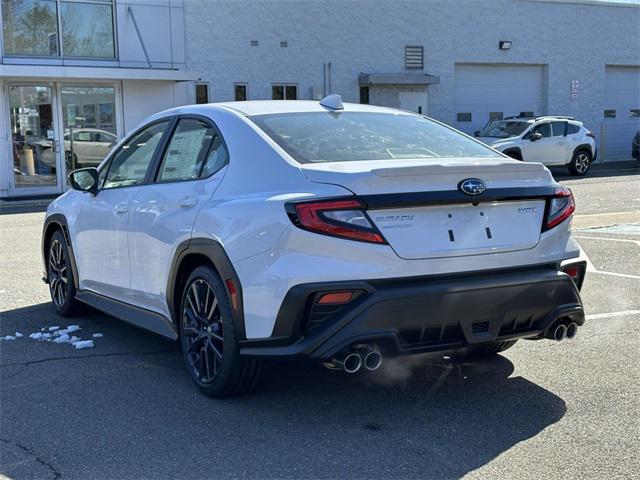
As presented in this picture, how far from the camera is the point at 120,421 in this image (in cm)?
419

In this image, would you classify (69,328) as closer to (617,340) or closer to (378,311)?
(378,311)

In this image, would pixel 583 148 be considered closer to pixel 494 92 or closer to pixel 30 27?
pixel 494 92

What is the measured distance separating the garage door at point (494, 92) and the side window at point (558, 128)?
404 centimetres

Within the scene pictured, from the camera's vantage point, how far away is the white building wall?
2212 cm

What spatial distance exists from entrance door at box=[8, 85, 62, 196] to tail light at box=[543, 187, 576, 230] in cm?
1699

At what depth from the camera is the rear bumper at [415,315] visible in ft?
12.4

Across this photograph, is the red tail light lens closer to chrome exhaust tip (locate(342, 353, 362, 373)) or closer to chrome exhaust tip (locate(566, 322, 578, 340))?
chrome exhaust tip (locate(342, 353, 362, 373))

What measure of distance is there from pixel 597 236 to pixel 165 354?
729 centimetres

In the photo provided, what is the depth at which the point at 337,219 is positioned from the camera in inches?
150

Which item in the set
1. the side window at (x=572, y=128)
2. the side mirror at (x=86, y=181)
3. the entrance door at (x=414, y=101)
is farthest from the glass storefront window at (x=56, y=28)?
the side mirror at (x=86, y=181)

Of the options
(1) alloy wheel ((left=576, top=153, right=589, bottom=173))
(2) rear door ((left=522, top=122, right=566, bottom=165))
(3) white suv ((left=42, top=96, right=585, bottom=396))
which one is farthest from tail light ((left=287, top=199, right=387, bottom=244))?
(1) alloy wheel ((left=576, top=153, right=589, bottom=173))

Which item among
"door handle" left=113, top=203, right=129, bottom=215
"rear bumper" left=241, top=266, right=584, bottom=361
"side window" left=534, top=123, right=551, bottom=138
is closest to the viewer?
"rear bumper" left=241, top=266, right=584, bottom=361

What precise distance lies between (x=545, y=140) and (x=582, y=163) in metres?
1.80

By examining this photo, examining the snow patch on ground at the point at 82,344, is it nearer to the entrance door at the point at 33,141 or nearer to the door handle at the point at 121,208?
the door handle at the point at 121,208
